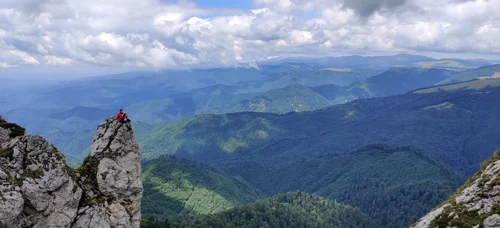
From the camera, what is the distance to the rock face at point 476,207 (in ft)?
128

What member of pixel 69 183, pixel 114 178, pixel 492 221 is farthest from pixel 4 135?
pixel 492 221

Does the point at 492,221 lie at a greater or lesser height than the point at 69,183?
lesser

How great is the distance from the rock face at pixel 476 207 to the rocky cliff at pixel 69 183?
3826 cm

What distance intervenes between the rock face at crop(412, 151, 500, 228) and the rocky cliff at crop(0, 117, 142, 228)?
126 ft

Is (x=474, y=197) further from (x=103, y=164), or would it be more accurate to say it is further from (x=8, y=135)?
(x=8, y=135)

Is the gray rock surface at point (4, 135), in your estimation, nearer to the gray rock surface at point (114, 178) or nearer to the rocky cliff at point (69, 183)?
the rocky cliff at point (69, 183)

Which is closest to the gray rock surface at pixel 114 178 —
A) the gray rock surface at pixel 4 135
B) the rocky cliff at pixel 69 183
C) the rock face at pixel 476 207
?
the rocky cliff at pixel 69 183

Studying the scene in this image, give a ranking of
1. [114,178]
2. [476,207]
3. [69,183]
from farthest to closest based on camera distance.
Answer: [114,178] → [69,183] → [476,207]

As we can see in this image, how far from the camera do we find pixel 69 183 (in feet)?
138

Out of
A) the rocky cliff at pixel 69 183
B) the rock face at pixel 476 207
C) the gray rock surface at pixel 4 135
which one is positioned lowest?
the rock face at pixel 476 207

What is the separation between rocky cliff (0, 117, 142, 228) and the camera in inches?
1492

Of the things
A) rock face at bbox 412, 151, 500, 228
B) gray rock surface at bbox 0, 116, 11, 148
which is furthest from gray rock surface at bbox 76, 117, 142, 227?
rock face at bbox 412, 151, 500, 228

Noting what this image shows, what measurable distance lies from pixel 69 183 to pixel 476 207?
47077 millimetres

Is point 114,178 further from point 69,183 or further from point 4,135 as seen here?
point 4,135
